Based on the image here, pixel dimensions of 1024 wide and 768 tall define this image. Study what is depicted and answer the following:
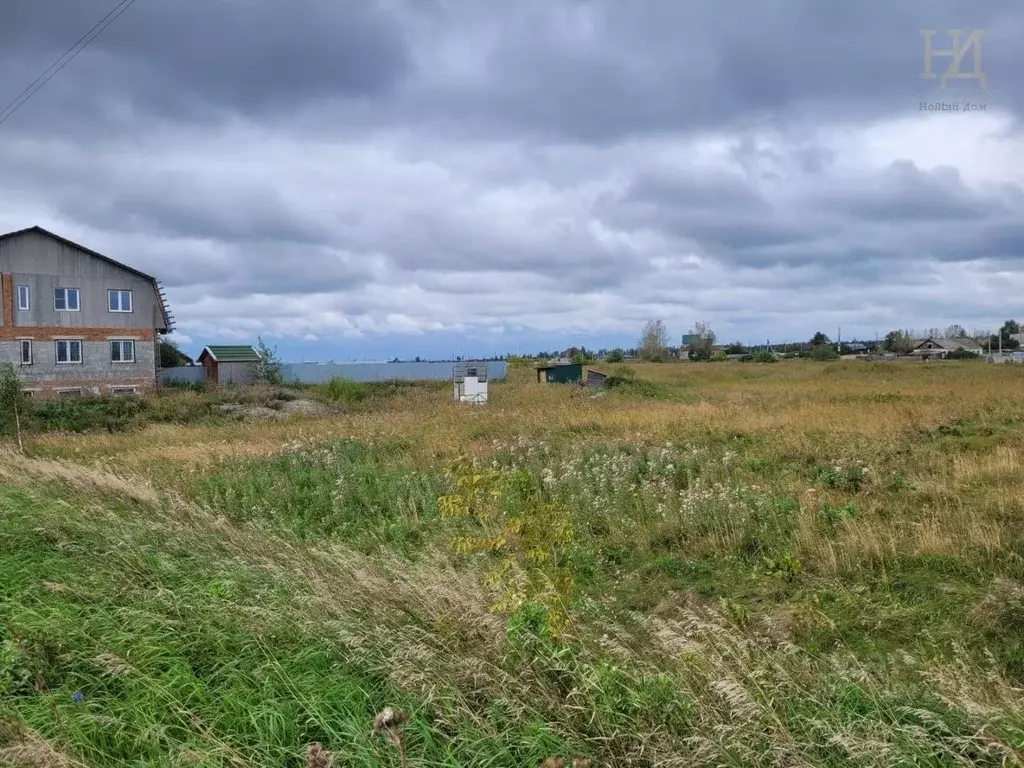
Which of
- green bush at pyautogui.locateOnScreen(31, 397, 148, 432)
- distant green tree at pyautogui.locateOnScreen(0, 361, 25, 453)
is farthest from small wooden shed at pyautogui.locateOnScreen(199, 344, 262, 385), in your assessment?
distant green tree at pyautogui.locateOnScreen(0, 361, 25, 453)

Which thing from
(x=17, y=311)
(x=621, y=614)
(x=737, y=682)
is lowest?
(x=621, y=614)

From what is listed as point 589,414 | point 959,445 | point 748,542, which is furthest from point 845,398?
point 748,542

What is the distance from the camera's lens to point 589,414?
19.7 meters

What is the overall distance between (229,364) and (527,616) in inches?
1858

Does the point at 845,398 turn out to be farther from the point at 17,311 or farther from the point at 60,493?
the point at 17,311

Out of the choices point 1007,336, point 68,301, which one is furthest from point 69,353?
point 1007,336

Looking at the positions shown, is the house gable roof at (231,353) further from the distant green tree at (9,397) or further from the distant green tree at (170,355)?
the distant green tree at (9,397)

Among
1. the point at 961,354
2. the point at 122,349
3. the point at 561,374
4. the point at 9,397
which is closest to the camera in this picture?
the point at 9,397

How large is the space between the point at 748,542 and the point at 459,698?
4600 millimetres

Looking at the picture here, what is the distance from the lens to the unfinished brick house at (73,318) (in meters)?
35.5

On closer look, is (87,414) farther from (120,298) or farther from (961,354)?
(961,354)

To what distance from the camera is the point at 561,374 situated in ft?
142

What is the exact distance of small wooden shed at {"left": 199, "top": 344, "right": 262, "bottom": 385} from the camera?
46.3 m

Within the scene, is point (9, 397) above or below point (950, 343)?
below
